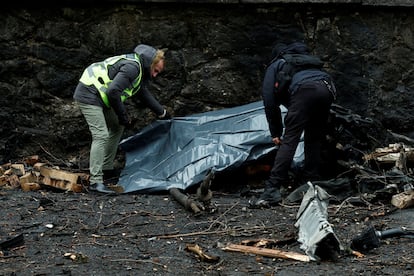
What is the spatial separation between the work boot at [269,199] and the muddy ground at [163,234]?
8 cm

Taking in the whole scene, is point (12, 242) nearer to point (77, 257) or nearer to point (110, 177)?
point (77, 257)

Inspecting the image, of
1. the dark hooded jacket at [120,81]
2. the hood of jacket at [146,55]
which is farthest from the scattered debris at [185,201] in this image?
the hood of jacket at [146,55]

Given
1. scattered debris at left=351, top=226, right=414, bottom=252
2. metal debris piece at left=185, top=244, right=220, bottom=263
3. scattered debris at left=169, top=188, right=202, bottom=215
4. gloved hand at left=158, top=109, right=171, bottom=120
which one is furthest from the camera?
gloved hand at left=158, top=109, right=171, bottom=120

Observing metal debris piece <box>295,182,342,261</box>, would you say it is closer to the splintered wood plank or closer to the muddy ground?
the muddy ground

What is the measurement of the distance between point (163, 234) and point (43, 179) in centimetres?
184

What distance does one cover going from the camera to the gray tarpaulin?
6801mm

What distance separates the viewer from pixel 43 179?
6801 mm

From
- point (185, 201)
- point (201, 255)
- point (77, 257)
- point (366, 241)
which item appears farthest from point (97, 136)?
point (366, 241)

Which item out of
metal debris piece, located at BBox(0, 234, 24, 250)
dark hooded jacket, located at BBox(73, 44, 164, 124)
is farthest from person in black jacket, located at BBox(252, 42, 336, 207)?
metal debris piece, located at BBox(0, 234, 24, 250)

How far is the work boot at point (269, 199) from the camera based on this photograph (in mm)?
6109

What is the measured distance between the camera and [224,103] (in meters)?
7.70

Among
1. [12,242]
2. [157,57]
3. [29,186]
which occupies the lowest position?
[29,186]

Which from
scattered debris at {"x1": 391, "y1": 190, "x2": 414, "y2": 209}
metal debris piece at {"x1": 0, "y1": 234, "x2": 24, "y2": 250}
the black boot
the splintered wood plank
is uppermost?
metal debris piece at {"x1": 0, "y1": 234, "x2": 24, "y2": 250}

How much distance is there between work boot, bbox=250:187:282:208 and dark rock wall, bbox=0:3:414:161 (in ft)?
5.54
